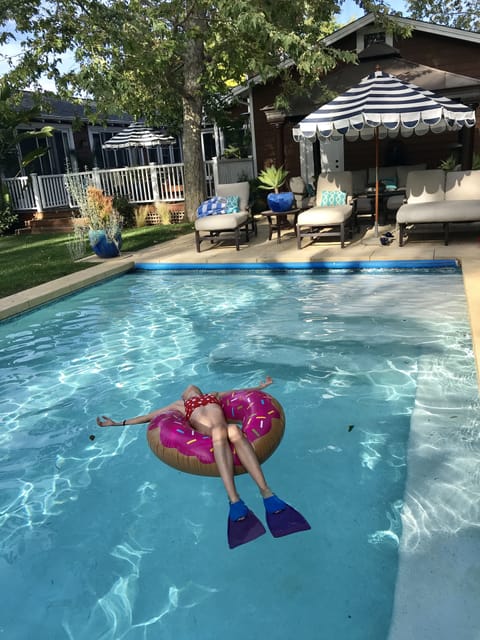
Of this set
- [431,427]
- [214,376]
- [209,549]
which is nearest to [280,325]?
[214,376]

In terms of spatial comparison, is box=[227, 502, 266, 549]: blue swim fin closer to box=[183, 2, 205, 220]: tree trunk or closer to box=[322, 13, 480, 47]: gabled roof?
box=[183, 2, 205, 220]: tree trunk

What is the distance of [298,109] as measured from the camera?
12.5m

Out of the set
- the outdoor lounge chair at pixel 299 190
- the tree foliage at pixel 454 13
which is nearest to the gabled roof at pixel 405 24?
the outdoor lounge chair at pixel 299 190

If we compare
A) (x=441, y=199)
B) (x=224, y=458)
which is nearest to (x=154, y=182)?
(x=441, y=199)

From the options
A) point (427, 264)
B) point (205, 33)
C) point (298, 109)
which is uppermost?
point (205, 33)

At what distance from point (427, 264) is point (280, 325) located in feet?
9.53

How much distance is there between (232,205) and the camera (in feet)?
35.6

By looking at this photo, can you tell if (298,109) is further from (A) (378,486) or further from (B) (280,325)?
(A) (378,486)

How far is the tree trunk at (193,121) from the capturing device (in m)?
13.6

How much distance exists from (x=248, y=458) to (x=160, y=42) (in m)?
11.0

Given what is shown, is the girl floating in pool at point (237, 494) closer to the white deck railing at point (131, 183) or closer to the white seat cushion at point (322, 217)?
the white seat cushion at point (322, 217)

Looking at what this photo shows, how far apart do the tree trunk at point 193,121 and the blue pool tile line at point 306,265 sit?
17.3 ft

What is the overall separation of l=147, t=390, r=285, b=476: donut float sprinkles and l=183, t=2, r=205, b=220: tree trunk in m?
11.7

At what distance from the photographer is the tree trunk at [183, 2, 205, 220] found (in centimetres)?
1358
